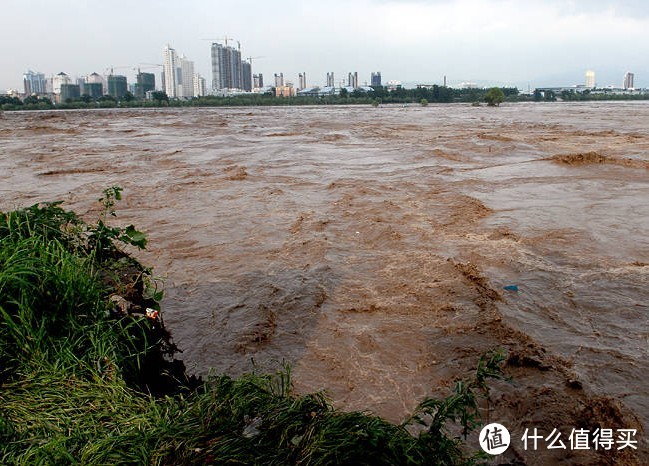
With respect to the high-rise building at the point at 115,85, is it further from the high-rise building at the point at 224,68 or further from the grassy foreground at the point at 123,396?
the grassy foreground at the point at 123,396

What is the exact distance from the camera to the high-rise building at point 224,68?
161125 mm

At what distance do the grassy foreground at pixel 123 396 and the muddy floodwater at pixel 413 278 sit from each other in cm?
63

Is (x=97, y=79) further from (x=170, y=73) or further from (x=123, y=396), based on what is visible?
(x=123, y=396)

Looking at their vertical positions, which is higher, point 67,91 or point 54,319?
point 67,91

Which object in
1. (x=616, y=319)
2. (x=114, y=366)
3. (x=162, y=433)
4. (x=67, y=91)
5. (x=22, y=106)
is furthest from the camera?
(x=67, y=91)

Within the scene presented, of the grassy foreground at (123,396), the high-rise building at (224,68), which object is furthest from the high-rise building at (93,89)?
the grassy foreground at (123,396)

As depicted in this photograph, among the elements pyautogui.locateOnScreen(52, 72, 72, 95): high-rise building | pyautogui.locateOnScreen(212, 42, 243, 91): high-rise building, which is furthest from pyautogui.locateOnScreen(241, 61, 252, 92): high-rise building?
pyautogui.locateOnScreen(52, 72, 72, 95): high-rise building

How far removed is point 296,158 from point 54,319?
12315 millimetres

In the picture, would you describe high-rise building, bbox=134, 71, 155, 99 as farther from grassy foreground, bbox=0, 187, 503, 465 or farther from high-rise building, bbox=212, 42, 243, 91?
grassy foreground, bbox=0, 187, 503, 465

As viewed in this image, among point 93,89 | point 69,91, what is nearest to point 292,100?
point 93,89

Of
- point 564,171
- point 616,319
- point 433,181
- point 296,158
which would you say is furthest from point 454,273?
point 296,158

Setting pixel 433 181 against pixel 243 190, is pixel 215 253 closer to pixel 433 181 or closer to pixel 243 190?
pixel 243 190

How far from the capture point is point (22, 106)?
76688 mm

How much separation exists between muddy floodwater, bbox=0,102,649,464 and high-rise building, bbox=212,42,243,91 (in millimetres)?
156619
